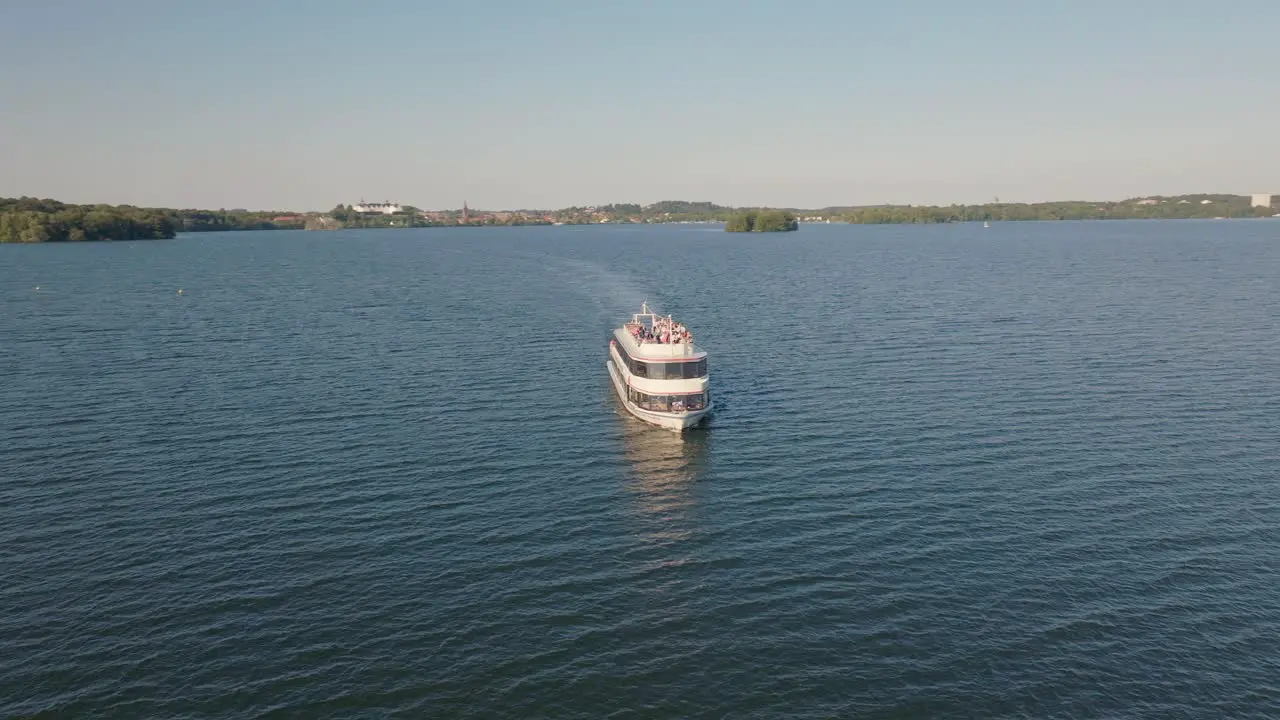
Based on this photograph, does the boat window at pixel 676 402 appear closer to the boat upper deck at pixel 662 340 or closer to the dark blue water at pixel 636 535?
the dark blue water at pixel 636 535

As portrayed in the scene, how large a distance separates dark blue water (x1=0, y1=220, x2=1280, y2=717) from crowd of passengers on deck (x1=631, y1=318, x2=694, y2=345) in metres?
6.67

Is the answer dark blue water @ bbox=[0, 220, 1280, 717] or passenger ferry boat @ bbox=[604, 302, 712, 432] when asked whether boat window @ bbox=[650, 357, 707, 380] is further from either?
dark blue water @ bbox=[0, 220, 1280, 717]

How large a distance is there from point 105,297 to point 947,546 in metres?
146

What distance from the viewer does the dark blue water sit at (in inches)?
1357

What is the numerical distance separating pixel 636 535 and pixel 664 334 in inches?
1214

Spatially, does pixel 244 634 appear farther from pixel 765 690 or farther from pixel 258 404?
pixel 258 404

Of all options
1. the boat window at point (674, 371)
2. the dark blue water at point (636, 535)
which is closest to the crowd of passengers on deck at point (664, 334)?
the boat window at point (674, 371)

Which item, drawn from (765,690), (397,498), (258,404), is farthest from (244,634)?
(258,404)

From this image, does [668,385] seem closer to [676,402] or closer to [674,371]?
[674,371]

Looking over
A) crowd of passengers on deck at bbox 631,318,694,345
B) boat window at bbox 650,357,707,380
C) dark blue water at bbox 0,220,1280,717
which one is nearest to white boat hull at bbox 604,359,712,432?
dark blue water at bbox 0,220,1280,717

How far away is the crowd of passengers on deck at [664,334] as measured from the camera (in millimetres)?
74125

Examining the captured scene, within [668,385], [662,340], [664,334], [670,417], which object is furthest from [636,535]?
[664,334]

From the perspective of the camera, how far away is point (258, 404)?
239ft

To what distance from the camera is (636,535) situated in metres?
47.8
